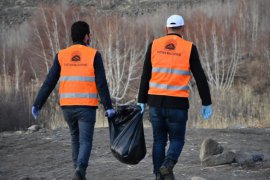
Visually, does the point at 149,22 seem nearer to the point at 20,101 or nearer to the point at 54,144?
the point at 20,101

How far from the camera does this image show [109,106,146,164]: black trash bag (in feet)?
28.9

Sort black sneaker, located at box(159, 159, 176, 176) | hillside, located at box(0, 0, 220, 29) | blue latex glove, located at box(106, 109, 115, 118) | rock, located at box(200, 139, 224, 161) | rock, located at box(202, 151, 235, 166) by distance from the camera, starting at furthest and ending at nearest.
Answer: hillside, located at box(0, 0, 220, 29), rock, located at box(200, 139, 224, 161), rock, located at box(202, 151, 235, 166), blue latex glove, located at box(106, 109, 115, 118), black sneaker, located at box(159, 159, 176, 176)

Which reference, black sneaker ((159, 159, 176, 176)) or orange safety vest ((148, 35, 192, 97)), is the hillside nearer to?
orange safety vest ((148, 35, 192, 97))

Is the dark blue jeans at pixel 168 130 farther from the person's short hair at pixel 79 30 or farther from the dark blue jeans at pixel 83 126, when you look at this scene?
the person's short hair at pixel 79 30

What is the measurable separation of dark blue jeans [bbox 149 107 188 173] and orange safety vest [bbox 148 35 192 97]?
21 centimetres

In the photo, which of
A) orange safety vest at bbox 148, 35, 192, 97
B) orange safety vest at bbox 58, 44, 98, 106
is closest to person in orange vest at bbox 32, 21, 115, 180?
orange safety vest at bbox 58, 44, 98, 106

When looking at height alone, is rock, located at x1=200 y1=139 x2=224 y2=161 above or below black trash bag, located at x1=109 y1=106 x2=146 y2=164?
below

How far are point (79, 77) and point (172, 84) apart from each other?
43.4 inches

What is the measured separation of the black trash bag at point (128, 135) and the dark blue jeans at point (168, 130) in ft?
0.76

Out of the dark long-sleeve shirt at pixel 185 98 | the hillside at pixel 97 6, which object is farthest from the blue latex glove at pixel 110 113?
the hillside at pixel 97 6

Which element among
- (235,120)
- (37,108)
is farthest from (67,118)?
(235,120)

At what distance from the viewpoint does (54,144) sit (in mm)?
14078

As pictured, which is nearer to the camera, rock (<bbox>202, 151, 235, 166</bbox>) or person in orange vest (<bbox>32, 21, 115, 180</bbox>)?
person in orange vest (<bbox>32, 21, 115, 180</bbox>)

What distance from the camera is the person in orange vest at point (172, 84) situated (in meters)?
8.56
